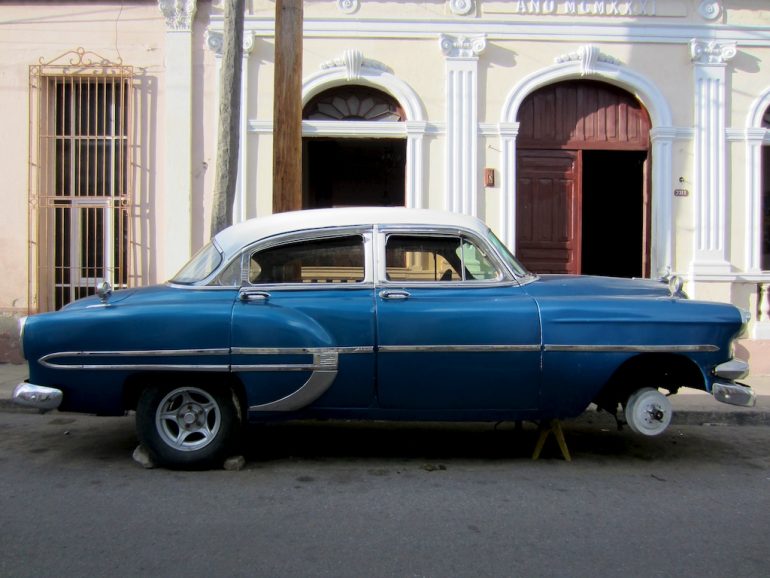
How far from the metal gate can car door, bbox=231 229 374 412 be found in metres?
5.83

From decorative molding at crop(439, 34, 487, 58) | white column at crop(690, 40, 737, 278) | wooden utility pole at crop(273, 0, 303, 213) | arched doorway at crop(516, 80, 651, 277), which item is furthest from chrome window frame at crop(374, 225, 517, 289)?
white column at crop(690, 40, 737, 278)

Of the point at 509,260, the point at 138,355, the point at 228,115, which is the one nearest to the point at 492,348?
the point at 509,260

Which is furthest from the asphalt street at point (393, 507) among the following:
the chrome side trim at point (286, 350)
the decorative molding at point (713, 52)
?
the decorative molding at point (713, 52)

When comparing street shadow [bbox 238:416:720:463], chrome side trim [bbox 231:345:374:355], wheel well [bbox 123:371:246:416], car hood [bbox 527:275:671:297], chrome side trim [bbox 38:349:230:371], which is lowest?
street shadow [bbox 238:416:720:463]

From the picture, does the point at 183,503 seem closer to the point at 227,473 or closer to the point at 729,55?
the point at 227,473

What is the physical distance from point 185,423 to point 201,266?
115cm

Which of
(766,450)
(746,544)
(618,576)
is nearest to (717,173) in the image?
(766,450)

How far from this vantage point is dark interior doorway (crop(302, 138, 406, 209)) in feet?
34.2

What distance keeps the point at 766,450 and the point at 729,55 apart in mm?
6232

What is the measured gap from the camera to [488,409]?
16.2 feet

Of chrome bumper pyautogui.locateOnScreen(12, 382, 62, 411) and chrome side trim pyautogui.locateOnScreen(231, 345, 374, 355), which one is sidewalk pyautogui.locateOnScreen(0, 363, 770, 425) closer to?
chrome bumper pyautogui.locateOnScreen(12, 382, 62, 411)

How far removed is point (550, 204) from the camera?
33.3 ft

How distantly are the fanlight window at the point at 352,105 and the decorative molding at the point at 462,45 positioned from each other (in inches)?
39.8

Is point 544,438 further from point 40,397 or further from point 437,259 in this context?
point 40,397
